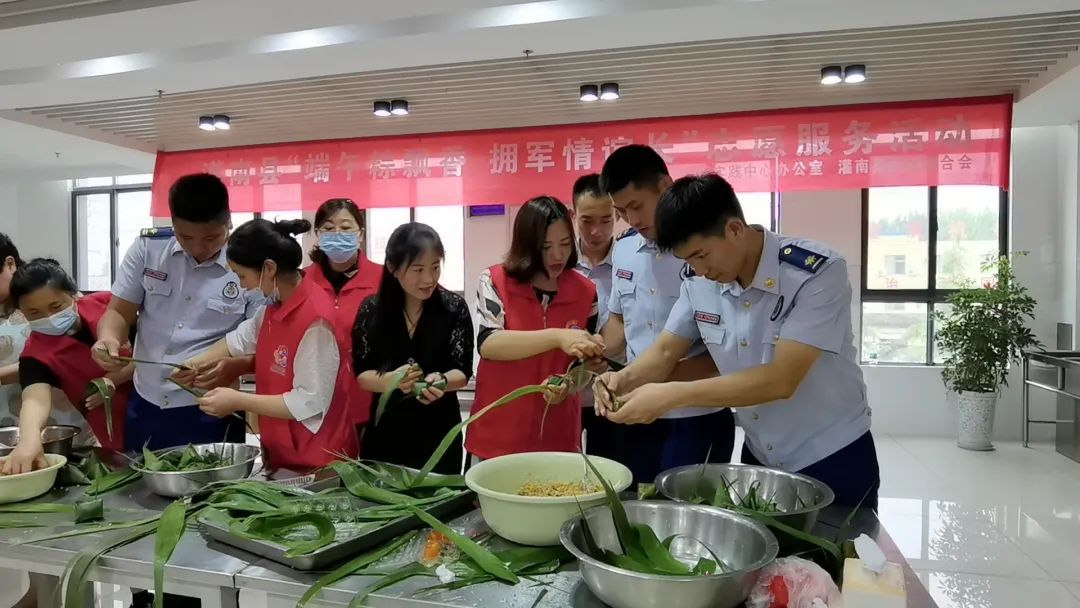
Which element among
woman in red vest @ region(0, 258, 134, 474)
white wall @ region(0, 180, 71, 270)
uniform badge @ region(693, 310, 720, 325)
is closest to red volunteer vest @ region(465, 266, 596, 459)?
uniform badge @ region(693, 310, 720, 325)

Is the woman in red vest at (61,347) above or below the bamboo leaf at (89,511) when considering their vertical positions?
above

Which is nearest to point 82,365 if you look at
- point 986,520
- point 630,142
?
point 630,142

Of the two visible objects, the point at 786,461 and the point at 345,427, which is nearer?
the point at 786,461

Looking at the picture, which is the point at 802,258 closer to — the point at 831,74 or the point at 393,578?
the point at 393,578

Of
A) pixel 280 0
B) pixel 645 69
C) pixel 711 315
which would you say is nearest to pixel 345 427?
pixel 711 315

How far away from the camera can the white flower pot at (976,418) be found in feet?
19.0

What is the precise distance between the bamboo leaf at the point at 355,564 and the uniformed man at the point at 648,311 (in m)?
0.90

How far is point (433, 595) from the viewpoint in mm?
1296

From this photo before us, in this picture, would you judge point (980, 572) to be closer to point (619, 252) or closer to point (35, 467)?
point (619, 252)

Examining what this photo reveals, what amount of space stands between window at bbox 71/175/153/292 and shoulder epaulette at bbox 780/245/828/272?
32.6 feet

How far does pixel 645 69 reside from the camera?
4.49 meters

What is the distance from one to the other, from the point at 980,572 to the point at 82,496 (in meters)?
4.00

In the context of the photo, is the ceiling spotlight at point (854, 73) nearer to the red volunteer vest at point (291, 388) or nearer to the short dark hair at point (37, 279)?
the red volunteer vest at point (291, 388)

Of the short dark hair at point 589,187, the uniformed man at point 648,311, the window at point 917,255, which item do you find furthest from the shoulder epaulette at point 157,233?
the window at point 917,255
